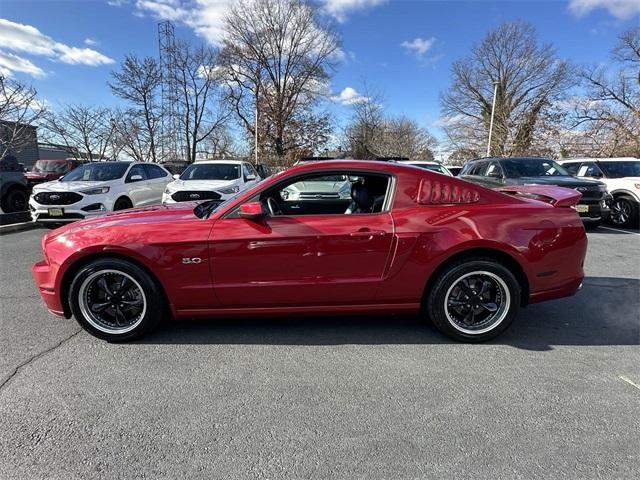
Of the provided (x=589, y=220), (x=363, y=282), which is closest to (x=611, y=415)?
(x=363, y=282)

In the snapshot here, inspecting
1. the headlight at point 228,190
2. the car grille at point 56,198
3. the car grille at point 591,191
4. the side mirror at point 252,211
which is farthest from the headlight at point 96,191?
the car grille at point 591,191

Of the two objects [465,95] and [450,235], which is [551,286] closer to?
[450,235]

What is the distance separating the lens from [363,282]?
3258 millimetres

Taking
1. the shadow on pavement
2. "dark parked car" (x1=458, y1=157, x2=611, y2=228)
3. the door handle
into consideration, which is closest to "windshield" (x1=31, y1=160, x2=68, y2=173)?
"dark parked car" (x1=458, y1=157, x2=611, y2=228)

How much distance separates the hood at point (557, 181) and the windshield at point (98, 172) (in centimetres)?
934

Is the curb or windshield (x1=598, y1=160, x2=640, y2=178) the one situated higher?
windshield (x1=598, y1=160, x2=640, y2=178)

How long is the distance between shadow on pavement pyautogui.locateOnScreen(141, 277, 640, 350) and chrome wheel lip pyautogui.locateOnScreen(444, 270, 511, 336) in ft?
0.53

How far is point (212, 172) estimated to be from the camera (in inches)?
397

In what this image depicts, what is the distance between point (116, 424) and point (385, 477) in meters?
1.58

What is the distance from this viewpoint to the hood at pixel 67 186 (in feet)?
27.6

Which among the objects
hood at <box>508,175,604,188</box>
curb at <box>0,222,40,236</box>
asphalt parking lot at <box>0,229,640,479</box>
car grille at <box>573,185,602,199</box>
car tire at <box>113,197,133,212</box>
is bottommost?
asphalt parking lot at <box>0,229,640,479</box>

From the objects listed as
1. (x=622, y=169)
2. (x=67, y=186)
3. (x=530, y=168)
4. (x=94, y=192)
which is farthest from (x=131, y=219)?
(x=622, y=169)

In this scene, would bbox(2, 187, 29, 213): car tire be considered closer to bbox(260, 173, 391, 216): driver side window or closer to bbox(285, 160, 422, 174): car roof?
bbox(260, 173, 391, 216): driver side window

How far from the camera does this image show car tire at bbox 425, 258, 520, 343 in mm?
3270
